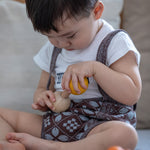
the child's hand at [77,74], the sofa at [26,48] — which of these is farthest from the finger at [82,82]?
the sofa at [26,48]

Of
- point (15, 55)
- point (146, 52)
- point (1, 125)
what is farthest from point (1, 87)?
point (146, 52)

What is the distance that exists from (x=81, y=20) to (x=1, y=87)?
1.65 feet

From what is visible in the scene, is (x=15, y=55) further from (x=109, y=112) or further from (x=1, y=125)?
(x=109, y=112)

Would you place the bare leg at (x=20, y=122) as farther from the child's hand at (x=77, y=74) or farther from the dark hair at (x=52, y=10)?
the dark hair at (x=52, y=10)

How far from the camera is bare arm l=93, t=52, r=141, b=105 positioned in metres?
0.81

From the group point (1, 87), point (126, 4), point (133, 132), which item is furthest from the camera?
point (126, 4)

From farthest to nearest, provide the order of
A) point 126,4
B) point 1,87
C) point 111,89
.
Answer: point 126,4, point 1,87, point 111,89

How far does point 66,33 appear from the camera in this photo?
792mm

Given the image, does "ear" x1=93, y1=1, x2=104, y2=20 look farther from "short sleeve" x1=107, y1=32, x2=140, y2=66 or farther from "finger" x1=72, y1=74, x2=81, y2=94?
"finger" x1=72, y1=74, x2=81, y2=94

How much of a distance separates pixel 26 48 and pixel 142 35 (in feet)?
1.60

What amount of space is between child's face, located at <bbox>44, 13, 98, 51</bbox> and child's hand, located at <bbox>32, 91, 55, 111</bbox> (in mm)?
161

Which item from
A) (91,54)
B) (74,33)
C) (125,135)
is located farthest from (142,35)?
(125,135)

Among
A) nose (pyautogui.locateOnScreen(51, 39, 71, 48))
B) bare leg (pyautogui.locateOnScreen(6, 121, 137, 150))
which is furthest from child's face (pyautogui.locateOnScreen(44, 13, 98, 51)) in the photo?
bare leg (pyautogui.locateOnScreen(6, 121, 137, 150))

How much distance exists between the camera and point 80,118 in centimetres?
87
